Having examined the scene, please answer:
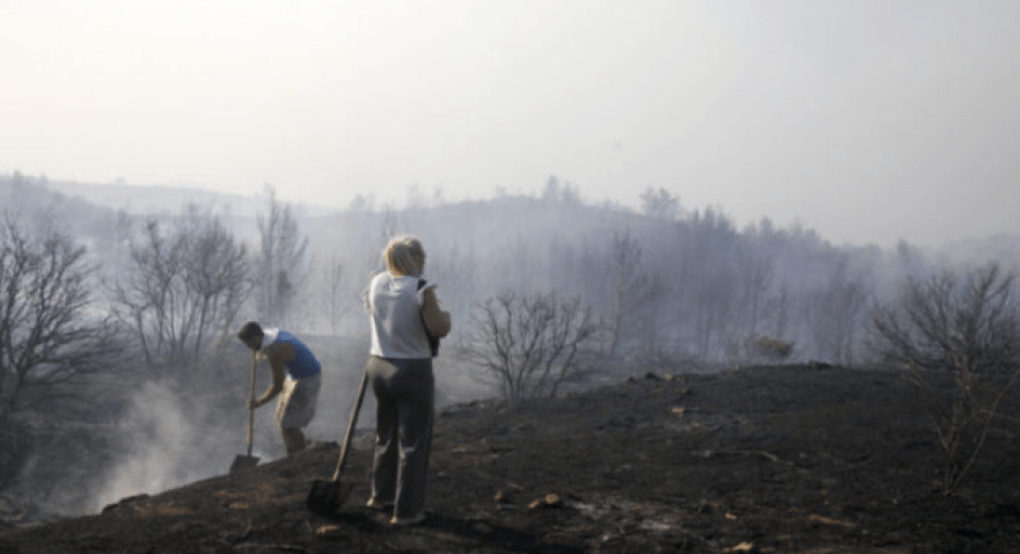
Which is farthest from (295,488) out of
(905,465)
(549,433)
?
(905,465)

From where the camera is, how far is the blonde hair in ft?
13.1

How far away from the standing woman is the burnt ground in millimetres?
284

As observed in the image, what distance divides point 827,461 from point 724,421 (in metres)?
2.19

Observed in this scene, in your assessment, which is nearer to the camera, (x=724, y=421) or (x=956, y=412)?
(x=956, y=412)

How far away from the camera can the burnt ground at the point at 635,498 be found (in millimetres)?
3836

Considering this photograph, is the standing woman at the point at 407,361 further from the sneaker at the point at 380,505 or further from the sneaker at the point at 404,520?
the sneaker at the point at 380,505

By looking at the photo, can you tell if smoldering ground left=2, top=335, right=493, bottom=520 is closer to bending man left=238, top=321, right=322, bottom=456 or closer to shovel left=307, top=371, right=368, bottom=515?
bending man left=238, top=321, right=322, bottom=456

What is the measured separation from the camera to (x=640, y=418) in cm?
909

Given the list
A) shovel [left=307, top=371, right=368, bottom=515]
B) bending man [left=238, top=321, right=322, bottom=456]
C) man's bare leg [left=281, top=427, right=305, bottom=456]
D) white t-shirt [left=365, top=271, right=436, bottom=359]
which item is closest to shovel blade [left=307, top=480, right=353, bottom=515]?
shovel [left=307, top=371, right=368, bottom=515]

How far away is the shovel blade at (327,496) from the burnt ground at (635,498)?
0.26ft

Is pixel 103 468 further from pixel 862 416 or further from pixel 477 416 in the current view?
pixel 862 416

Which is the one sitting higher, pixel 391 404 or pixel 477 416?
pixel 391 404

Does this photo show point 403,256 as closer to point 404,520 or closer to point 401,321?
point 401,321

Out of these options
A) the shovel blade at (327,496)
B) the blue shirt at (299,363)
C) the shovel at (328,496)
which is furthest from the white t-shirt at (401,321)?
the blue shirt at (299,363)
